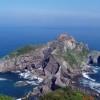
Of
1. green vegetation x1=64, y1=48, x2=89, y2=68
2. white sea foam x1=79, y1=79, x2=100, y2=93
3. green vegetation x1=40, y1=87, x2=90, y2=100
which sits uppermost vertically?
green vegetation x1=40, y1=87, x2=90, y2=100

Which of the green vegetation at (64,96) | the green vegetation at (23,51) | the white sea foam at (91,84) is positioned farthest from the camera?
the green vegetation at (23,51)

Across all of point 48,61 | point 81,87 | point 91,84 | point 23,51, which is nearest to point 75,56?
point 48,61

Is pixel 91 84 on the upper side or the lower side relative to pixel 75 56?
lower

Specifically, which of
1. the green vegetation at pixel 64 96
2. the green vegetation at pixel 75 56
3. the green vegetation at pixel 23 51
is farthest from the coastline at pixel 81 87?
the green vegetation at pixel 64 96

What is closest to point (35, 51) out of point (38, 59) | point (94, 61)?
point (38, 59)

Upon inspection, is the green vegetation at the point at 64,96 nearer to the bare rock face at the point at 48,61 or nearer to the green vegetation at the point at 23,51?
the bare rock face at the point at 48,61

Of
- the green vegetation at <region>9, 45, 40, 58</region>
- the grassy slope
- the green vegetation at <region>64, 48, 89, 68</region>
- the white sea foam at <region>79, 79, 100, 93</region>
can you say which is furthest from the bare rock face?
the grassy slope

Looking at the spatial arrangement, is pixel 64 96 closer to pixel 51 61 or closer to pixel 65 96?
pixel 65 96

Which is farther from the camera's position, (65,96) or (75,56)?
(75,56)

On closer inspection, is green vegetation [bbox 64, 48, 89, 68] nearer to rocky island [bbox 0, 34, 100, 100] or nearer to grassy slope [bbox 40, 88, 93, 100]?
rocky island [bbox 0, 34, 100, 100]
